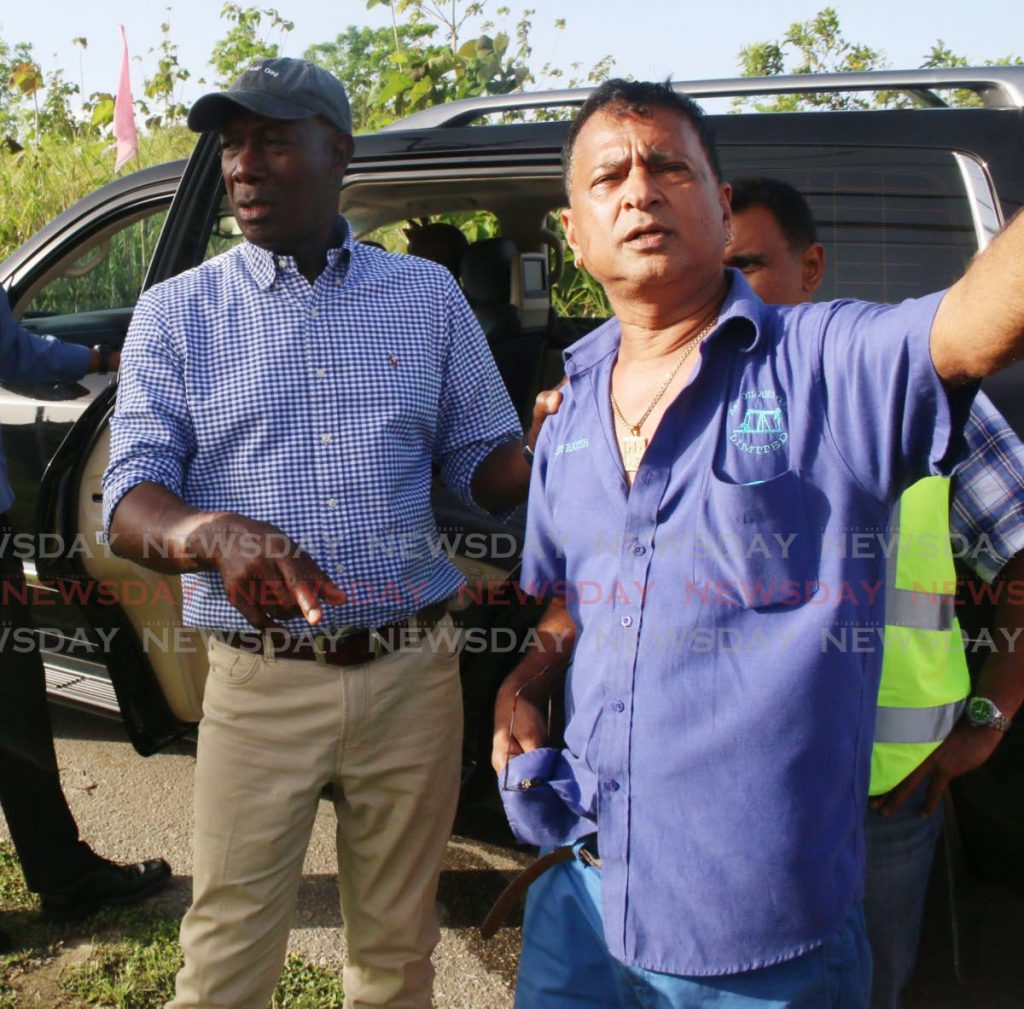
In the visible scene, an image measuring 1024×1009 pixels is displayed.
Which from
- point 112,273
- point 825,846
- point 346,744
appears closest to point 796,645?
point 825,846

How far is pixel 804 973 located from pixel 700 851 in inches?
7.8

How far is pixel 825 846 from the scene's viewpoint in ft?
4.47

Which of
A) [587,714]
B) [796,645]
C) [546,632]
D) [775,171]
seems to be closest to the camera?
[796,645]

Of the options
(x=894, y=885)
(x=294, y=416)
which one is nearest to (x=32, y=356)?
(x=294, y=416)

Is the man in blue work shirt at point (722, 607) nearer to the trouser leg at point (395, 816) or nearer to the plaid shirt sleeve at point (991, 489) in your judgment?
the plaid shirt sleeve at point (991, 489)

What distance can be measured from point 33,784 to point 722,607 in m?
2.16

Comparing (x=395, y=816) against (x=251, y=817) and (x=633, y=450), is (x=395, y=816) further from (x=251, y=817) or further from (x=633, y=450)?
(x=633, y=450)

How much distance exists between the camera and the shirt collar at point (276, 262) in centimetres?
206

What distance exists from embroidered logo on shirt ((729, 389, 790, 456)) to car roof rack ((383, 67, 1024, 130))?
1.15 m

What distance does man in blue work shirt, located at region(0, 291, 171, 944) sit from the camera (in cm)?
278

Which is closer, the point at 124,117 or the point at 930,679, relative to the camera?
the point at 930,679

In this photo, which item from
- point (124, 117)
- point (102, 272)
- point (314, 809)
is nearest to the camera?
point (314, 809)

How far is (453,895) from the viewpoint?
2.98 m

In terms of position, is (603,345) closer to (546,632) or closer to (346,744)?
(546,632)
